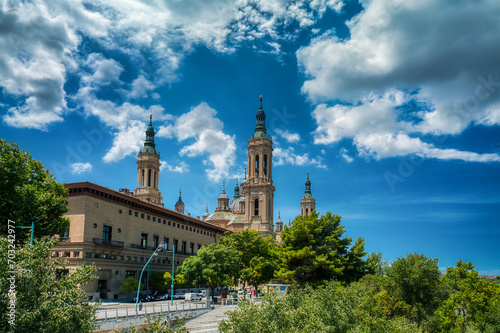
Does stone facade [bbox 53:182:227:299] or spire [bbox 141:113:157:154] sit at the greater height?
spire [bbox 141:113:157:154]

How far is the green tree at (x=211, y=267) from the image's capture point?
188ft

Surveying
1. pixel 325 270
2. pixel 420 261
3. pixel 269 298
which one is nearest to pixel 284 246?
pixel 325 270

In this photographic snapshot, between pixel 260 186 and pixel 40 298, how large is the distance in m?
103

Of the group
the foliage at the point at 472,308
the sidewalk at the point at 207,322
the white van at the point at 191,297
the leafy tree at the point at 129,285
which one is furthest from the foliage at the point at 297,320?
the leafy tree at the point at 129,285

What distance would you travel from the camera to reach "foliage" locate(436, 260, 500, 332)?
27312mm

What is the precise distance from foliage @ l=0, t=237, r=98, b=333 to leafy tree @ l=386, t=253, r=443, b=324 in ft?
84.4

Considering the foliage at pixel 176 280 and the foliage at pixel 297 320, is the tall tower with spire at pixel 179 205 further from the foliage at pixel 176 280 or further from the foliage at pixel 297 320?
the foliage at pixel 297 320

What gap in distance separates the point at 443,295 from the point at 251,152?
89865 millimetres

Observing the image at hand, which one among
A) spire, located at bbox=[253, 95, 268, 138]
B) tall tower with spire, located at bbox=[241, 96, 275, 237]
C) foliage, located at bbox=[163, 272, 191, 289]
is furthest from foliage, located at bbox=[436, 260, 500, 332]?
spire, located at bbox=[253, 95, 268, 138]

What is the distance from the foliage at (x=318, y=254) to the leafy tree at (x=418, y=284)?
14.3 metres

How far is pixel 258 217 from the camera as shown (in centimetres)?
11600

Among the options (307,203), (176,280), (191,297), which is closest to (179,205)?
(307,203)

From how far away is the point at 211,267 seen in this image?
5719cm

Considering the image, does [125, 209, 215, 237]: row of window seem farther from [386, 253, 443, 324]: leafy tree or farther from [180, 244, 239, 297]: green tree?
[386, 253, 443, 324]: leafy tree
